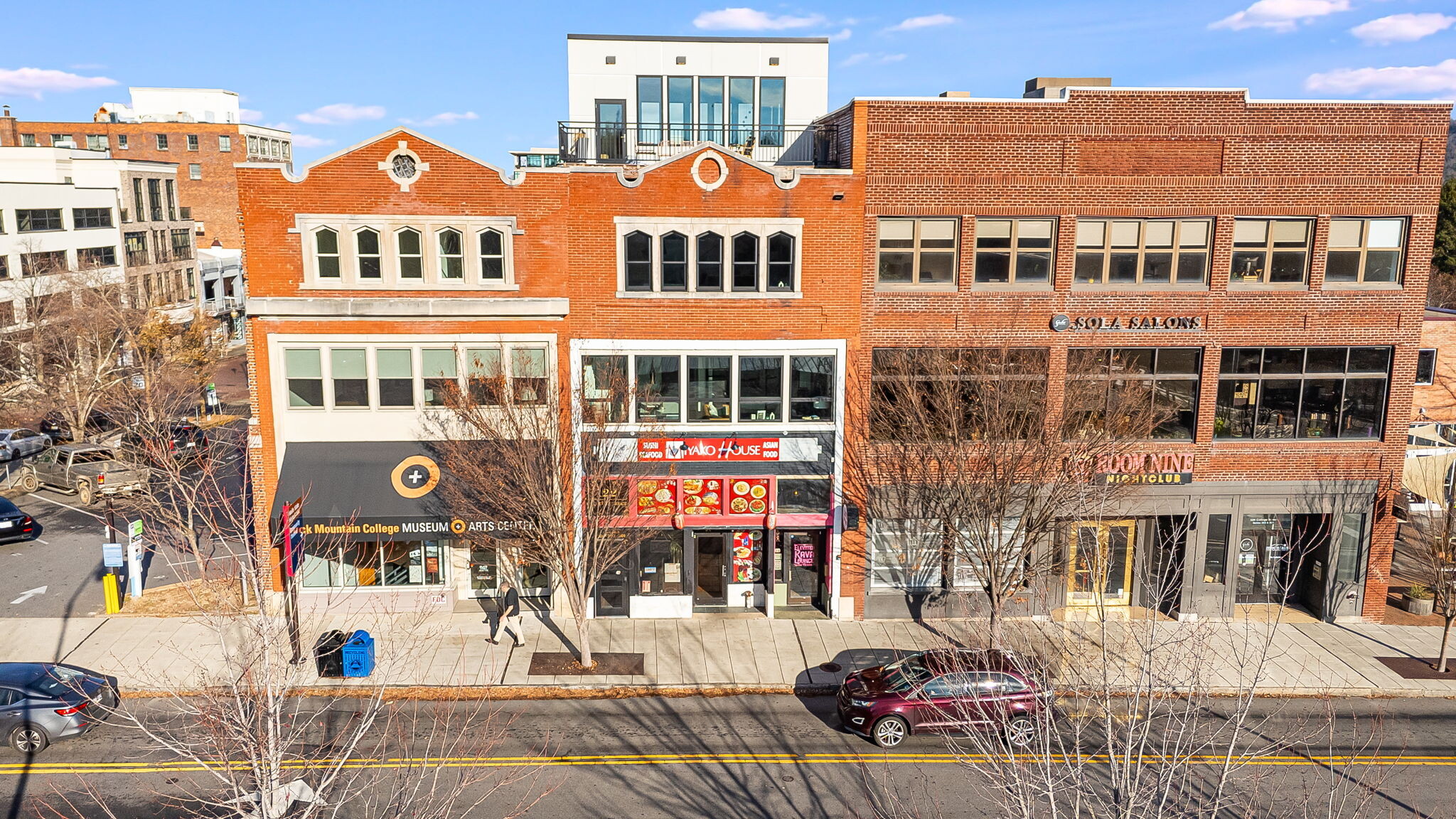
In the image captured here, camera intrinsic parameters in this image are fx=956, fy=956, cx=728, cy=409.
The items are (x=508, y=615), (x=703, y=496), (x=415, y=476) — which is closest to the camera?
(x=508, y=615)

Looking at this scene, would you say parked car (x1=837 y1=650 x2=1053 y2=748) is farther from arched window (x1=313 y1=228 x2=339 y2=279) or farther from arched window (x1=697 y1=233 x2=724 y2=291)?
arched window (x1=313 y1=228 x2=339 y2=279)

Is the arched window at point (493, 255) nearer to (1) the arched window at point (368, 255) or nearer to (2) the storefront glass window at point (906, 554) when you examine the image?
(1) the arched window at point (368, 255)

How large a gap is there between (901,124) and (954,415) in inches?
286

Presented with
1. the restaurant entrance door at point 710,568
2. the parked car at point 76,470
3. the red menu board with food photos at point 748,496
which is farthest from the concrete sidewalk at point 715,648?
the parked car at point 76,470

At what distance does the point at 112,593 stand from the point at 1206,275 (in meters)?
28.7

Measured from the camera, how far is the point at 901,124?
23.2m

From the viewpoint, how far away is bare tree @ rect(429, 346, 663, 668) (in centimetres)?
2170

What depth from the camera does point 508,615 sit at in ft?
74.7

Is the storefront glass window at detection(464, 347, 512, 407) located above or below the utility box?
above

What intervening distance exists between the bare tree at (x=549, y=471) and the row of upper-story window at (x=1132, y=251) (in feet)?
26.3

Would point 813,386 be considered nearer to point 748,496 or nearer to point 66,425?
point 748,496

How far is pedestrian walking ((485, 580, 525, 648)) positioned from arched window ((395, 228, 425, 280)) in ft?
27.2

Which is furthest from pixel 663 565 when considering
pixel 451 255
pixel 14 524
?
pixel 14 524

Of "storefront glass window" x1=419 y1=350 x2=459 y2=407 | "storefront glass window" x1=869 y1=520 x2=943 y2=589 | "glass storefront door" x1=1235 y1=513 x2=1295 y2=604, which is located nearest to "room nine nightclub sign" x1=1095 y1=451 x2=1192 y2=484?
"glass storefront door" x1=1235 y1=513 x2=1295 y2=604
